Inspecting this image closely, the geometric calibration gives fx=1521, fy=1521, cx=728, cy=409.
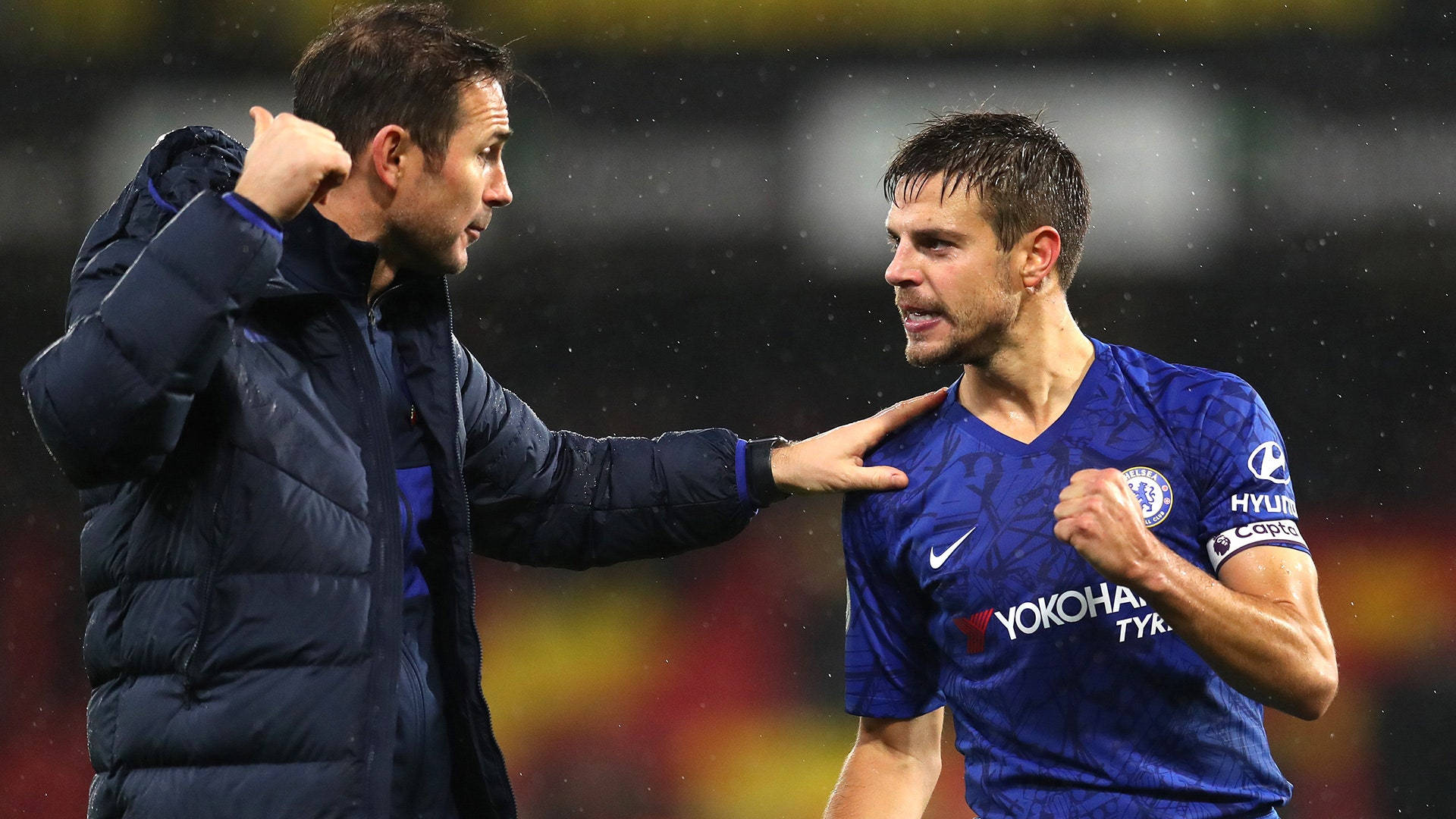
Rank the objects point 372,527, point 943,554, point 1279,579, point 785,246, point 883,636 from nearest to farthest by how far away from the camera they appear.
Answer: point 372,527
point 1279,579
point 943,554
point 883,636
point 785,246

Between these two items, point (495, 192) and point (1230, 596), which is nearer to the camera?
point (1230, 596)

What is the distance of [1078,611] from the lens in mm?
2361

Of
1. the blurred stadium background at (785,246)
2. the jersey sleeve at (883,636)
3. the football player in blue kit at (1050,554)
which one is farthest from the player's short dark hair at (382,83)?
the blurred stadium background at (785,246)

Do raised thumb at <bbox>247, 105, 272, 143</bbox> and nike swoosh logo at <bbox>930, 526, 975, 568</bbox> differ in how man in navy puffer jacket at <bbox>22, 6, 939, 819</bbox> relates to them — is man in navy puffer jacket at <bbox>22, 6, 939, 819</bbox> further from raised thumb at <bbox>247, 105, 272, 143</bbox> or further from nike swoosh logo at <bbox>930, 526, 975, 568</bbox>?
nike swoosh logo at <bbox>930, 526, 975, 568</bbox>

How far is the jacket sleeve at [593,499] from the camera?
265cm

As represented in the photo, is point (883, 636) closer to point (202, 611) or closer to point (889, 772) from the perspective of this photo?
point (889, 772)

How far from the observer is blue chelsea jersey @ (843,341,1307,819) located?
2.29 meters

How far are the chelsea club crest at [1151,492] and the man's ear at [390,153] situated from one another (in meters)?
1.21

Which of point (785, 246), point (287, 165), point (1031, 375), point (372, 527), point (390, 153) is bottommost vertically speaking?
point (372, 527)

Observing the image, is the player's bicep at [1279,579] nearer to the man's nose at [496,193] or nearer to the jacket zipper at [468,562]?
the jacket zipper at [468,562]

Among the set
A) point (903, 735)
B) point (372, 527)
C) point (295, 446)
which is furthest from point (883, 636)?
point (295, 446)

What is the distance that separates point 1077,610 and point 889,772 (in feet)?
1.50

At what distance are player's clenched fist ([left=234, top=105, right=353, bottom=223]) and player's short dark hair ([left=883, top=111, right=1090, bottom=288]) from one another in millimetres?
1111

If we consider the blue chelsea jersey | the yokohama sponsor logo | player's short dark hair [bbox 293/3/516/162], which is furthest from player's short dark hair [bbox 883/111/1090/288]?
player's short dark hair [bbox 293/3/516/162]
